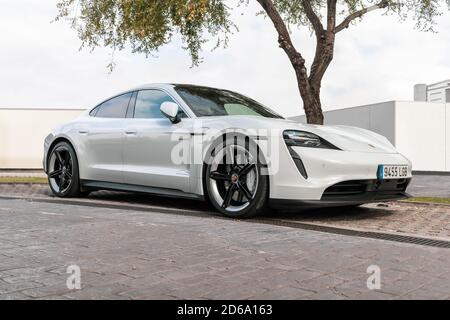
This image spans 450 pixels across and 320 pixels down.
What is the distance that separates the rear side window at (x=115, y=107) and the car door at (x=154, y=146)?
214 mm

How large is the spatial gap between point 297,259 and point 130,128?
12.2ft

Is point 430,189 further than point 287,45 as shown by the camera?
Yes

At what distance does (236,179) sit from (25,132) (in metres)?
20.6

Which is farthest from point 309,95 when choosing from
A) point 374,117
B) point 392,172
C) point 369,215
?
point 374,117

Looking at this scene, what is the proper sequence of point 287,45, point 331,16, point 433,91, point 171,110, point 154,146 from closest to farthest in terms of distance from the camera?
point 171,110, point 154,146, point 287,45, point 331,16, point 433,91

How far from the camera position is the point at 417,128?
2372 centimetres

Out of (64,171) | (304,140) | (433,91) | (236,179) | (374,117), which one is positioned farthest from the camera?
(433,91)

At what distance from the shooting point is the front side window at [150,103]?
654cm

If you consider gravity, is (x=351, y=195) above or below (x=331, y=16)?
below

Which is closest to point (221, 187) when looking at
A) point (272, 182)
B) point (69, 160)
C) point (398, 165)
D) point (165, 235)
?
point (272, 182)

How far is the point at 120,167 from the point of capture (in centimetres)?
676

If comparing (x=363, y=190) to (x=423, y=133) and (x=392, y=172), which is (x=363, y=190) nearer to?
(x=392, y=172)

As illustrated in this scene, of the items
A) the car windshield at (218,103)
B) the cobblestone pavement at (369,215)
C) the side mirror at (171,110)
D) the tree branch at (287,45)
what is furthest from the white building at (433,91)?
the side mirror at (171,110)
